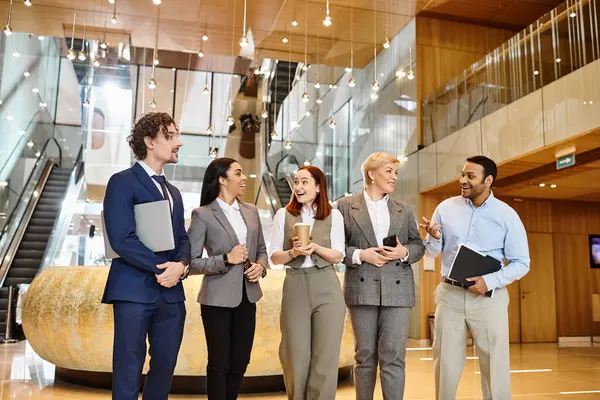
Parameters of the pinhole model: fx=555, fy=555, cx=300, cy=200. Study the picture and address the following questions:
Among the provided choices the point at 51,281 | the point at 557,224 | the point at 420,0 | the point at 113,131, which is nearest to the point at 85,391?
the point at 51,281

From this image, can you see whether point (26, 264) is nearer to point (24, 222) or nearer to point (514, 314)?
point (24, 222)

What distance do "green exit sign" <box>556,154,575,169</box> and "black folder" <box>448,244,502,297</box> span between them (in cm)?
482

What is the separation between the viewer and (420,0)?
33.7 feet

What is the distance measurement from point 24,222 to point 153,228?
9.39 metres

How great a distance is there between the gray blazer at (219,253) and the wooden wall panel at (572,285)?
10434mm

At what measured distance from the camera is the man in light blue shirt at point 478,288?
309 cm

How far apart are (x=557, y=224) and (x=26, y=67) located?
12567 millimetres

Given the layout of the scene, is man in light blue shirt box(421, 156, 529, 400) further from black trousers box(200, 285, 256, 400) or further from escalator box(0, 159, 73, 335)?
escalator box(0, 159, 73, 335)

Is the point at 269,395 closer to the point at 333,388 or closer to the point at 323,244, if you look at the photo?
the point at 333,388

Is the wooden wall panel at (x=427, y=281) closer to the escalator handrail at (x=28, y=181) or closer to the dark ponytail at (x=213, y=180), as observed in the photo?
the dark ponytail at (x=213, y=180)

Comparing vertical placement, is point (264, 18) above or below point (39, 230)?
above

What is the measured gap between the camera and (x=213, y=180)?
126 inches

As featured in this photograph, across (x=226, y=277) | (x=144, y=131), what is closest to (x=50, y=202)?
(x=226, y=277)

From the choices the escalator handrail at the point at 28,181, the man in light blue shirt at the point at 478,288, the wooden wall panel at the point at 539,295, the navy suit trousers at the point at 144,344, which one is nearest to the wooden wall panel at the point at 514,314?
the wooden wall panel at the point at 539,295
